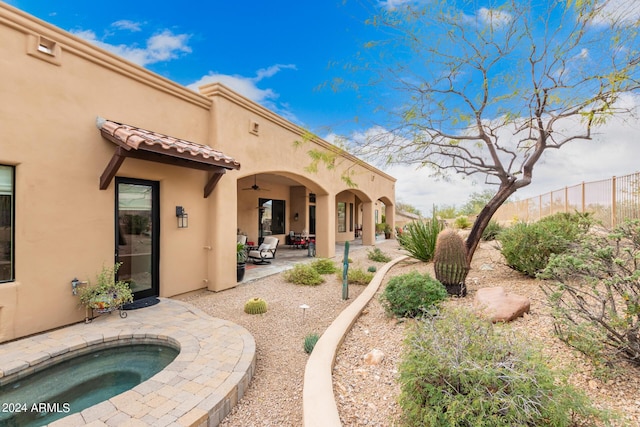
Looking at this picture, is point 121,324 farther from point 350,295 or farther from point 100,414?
point 350,295

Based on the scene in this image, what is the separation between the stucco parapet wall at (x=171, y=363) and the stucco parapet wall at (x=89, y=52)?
181 inches

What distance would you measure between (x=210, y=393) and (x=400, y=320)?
2845 millimetres

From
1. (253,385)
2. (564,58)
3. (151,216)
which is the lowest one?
(253,385)

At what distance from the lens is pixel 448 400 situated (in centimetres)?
211

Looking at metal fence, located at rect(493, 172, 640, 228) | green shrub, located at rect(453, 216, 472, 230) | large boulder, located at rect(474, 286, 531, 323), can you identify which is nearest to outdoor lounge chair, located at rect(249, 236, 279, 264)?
large boulder, located at rect(474, 286, 531, 323)

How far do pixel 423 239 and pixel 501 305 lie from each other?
17.9ft

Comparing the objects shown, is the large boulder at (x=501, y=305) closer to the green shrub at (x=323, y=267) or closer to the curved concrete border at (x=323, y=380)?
the curved concrete border at (x=323, y=380)

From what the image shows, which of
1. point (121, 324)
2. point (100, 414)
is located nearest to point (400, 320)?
point (100, 414)

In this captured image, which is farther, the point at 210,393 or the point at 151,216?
the point at 151,216

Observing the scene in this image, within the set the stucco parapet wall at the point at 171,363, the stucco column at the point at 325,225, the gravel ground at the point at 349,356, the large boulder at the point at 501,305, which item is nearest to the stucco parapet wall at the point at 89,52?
the stucco parapet wall at the point at 171,363

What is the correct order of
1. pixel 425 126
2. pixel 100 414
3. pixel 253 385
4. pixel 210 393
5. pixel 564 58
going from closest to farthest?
1. pixel 100 414
2. pixel 210 393
3. pixel 253 385
4. pixel 564 58
5. pixel 425 126

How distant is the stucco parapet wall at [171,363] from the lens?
9.11 feet

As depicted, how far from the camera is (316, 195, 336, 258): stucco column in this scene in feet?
41.5

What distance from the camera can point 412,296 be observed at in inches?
186
